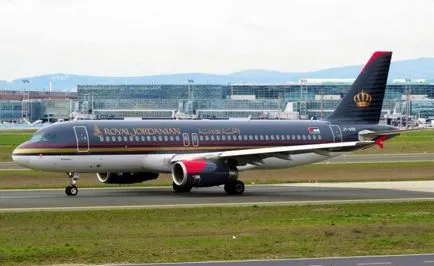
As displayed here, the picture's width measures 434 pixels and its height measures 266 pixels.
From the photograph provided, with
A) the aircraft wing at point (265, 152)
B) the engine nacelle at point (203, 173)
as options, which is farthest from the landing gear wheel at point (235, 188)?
the aircraft wing at point (265, 152)

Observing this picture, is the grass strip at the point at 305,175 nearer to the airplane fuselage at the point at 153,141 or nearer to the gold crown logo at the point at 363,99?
the airplane fuselage at the point at 153,141

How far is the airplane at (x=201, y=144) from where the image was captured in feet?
159

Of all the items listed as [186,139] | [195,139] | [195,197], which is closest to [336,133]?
[195,139]

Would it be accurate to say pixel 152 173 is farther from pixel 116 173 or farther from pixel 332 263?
pixel 332 263

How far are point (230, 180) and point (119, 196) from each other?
17.4 feet

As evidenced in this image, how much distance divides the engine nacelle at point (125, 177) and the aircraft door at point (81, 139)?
349cm

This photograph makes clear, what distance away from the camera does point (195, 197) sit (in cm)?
Answer: 4756

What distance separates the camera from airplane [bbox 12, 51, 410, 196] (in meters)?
48.3

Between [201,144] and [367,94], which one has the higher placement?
[367,94]

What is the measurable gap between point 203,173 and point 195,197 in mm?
1263

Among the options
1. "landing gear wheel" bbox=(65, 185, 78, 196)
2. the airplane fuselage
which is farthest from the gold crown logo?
"landing gear wheel" bbox=(65, 185, 78, 196)

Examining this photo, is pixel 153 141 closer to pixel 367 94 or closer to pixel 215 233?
pixel 367 94

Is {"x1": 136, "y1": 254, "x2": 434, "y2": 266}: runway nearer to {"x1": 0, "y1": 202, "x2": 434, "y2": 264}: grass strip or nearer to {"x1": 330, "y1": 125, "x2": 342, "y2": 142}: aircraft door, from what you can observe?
{"x1": 0, "y1": 202, "x2": 434, "y2": 264}: grass strip

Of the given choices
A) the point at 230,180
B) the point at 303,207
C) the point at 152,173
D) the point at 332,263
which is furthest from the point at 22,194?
the point at 332,263
